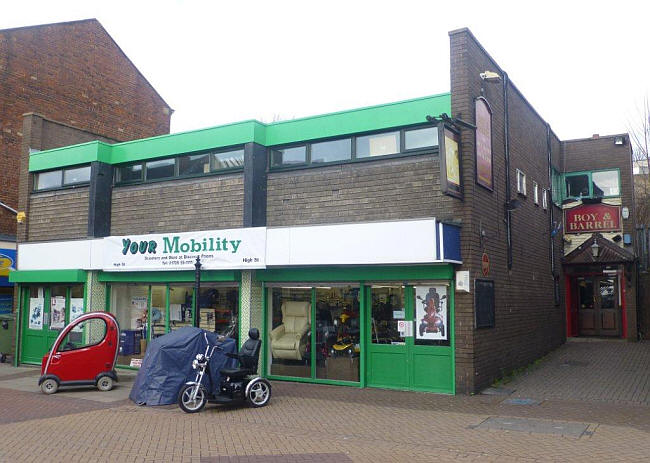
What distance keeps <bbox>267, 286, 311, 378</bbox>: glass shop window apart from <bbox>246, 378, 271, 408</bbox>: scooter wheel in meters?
2.44

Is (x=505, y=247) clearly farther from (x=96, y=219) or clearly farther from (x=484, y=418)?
(x=96, y=219)

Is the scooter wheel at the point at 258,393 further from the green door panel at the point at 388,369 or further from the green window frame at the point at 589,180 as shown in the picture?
the green window frame at the point at 589,180

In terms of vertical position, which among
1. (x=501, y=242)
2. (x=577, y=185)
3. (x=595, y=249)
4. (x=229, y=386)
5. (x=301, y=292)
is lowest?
(x=229, y=386)

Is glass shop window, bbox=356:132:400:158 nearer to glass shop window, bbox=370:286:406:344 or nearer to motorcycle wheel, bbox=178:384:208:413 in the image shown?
glass shop window, bbox=370:286:406:344

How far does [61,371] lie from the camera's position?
1249 centimetres

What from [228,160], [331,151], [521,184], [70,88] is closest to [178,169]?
[228,160]

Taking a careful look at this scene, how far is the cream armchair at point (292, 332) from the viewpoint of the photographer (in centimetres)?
1347

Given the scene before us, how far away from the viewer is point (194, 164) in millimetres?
15078

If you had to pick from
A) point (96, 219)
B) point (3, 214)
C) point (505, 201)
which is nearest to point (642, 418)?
point (505, 201)

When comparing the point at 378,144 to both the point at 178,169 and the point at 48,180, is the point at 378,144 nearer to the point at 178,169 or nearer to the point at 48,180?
the point at 178,169

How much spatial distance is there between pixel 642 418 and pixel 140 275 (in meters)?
11.7

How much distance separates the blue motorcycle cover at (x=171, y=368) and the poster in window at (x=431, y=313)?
3911 mm

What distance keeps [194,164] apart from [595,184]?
1445 cm

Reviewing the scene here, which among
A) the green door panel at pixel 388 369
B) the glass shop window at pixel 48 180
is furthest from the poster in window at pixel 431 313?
the glass shop window at pixel 48 180
